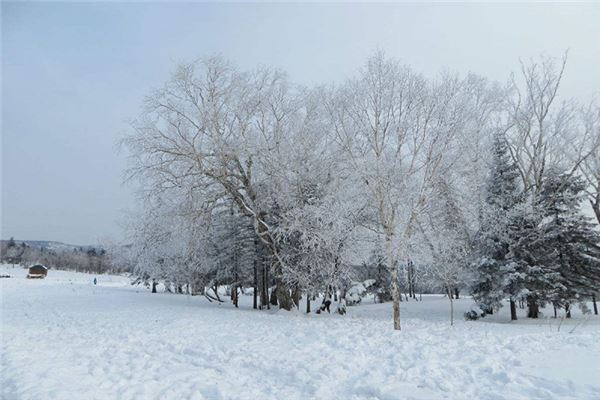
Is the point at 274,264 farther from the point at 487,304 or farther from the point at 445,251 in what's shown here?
the point at 487,304

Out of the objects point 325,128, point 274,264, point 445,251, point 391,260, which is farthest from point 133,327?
point 445,251

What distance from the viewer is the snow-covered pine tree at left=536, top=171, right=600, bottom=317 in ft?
60.7

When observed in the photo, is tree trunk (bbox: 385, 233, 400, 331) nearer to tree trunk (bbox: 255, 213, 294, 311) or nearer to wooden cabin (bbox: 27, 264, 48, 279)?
tree trunk (bbox: 255, 213, 294, 311)

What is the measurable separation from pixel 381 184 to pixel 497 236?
9.22 meters

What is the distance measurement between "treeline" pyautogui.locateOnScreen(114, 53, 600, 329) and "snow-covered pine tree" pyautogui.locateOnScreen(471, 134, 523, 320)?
0.22 feet

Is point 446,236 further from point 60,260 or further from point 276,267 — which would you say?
point 60,260

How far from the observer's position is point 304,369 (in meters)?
6.89

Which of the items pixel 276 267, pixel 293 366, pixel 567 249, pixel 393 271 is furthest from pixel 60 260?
pixel 293 366

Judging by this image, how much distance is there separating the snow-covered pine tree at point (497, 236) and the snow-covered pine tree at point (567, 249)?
1.43 meters

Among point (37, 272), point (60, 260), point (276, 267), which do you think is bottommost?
point (37, 272)

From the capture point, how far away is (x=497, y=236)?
749 inches

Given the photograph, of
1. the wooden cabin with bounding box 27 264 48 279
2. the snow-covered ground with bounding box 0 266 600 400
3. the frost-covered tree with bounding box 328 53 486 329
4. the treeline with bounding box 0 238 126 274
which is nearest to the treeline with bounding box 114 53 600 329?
the frost-covered tree with bounding box 328 53 486 329

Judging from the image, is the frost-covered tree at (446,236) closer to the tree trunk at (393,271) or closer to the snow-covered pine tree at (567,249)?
the tree trunk at (393,271)

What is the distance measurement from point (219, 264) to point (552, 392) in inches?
906
